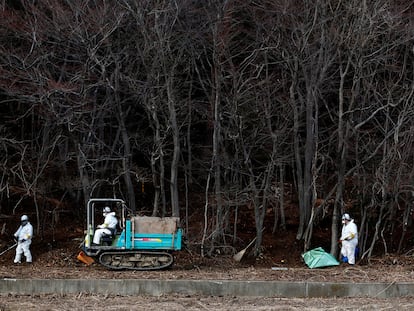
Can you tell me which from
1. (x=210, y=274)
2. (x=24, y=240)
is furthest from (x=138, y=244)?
(x=24, y=240)

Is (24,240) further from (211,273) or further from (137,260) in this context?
(211,273)

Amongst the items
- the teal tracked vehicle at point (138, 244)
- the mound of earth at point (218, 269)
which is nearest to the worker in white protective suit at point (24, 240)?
the mound of earth at point (218, 269)

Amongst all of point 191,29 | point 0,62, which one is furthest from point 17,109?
point 191,29

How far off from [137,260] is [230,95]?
5808 mm

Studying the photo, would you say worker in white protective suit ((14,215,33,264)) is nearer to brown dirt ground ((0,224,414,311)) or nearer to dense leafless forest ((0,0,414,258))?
brown dirt ground ((0,224,414,311))

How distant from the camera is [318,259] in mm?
19359

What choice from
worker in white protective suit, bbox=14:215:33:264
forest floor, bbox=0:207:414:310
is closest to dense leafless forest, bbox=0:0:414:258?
forest floor, bbox=0:207:414:310

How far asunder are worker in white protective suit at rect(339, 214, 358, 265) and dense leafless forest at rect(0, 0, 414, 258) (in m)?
0.92

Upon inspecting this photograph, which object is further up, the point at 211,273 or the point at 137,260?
the point at 137,260

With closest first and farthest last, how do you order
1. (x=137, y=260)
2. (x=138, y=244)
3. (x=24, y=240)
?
(x=138, y=244) → (x=137, y=260) → (x=24, y=240)

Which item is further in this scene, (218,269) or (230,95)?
(230,95)

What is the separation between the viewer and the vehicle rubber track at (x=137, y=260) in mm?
18000

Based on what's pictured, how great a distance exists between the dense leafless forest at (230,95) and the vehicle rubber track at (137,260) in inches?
109

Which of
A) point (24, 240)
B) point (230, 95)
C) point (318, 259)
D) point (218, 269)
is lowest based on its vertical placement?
point (218, 269)
